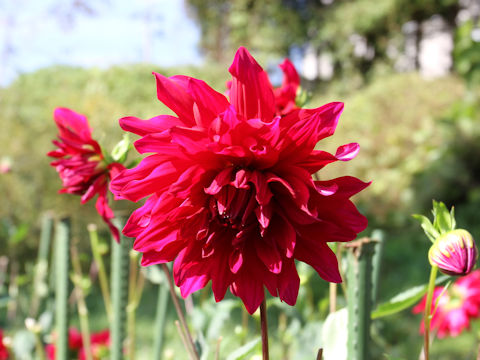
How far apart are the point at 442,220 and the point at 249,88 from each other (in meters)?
0.17

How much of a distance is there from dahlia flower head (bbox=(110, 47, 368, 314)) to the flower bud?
0.20 ft

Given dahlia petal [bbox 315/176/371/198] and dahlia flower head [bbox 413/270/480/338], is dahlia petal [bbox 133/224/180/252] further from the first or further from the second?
dahlia flower head [bbox 413/270/480/338]

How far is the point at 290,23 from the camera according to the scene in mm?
7215

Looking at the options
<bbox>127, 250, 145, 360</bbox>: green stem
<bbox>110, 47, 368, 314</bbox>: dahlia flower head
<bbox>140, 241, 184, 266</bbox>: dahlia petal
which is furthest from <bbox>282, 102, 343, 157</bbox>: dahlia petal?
<bbox>127, 250, 145, 360</bbox>: green stem

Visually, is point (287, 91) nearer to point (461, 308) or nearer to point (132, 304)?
point (132, 304)

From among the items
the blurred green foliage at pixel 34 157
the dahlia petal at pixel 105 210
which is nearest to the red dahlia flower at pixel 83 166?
the dahlia petal at pixel 105 210

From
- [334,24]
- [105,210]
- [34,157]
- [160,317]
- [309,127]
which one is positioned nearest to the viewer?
[309,127]

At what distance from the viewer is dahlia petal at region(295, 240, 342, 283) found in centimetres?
30

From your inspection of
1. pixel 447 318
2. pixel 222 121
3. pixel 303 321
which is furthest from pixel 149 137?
pixel 447 318

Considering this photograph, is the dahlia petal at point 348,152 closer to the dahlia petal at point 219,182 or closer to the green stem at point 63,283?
the dahlia petal at point 219,182

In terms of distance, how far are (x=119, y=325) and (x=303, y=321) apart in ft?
0.99

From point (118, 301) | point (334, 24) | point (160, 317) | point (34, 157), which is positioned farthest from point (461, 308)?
point (334, 24)

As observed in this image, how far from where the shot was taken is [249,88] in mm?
323

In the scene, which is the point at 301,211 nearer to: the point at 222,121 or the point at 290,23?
the point at 222,121
